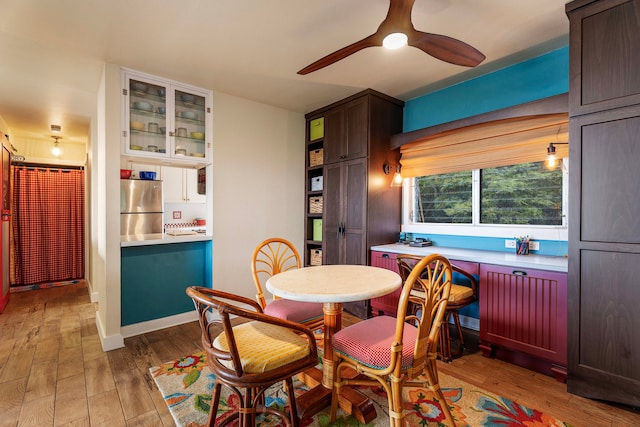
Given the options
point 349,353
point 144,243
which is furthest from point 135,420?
point 144,243

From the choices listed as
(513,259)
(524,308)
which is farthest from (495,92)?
(524,308)

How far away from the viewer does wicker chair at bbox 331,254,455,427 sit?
51.8 inches

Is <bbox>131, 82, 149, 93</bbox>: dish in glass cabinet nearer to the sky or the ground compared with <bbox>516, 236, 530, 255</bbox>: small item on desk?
nearer to the sky

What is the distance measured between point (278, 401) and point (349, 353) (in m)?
0.72

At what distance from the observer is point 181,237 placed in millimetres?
3117

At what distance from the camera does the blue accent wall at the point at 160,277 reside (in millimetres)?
2867

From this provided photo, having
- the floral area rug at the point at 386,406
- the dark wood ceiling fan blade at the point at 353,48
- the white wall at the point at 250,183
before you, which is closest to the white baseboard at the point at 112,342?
the floral area rug at the point at 386,406

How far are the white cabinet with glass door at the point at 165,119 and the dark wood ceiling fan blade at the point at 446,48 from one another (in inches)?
89.0

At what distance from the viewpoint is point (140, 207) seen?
3.69 meters

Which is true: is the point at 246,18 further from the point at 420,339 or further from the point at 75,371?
the point at 75,371

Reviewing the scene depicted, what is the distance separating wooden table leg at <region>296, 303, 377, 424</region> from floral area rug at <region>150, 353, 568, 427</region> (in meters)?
0.04

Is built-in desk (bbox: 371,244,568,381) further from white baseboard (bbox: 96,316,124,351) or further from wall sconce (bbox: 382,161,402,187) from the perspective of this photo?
white baseboard (bbox: 96,316,124,351)

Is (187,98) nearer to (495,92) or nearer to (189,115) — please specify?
(189,115)

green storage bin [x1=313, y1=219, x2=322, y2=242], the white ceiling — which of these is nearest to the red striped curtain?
the white ceiling
